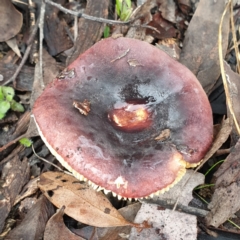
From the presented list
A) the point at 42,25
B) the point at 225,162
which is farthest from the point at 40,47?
the point at 225,162

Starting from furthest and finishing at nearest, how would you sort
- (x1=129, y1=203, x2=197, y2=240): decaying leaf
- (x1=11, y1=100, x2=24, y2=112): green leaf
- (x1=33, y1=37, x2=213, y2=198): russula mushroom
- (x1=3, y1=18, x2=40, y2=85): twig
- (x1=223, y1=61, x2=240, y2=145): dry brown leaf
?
(x1=3, y1=18, x2=40, y2=85): twig
(x1=11, y1=100, x2=24, y2=112): green leaf
(x1=223, y1=61, x2=240, y2=145): dry brown leaf
(x1=129, y1=203, x2=197, y2=240): decaying leaf
(x1=33, y1=37, x2=213, y2=198): russula mushroom

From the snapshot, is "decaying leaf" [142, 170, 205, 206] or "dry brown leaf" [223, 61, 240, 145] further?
"dry brown leaf" [223, 61, 240, 145]

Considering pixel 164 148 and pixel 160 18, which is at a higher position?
pixel 160 18

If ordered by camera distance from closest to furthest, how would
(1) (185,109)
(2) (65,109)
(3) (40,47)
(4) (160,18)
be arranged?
1. (2) (65,109)
2. (1) (185,109)
3. (3) (40,47)
4. (4) (160,18)

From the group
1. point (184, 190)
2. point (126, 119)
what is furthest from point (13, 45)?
point (184, 190)

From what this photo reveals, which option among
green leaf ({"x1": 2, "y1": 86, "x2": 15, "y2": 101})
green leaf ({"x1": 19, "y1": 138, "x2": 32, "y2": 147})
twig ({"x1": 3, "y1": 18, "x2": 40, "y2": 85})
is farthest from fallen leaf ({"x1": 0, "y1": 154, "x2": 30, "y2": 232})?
twig ({"x1": 3, "y1": 18, "x2": 40, "y2": 85})

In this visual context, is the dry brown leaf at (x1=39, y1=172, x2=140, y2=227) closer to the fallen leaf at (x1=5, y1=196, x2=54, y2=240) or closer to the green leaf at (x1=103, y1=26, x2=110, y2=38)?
the fallen leaf at (x1=5, y1=196, x2=54, y2=240)

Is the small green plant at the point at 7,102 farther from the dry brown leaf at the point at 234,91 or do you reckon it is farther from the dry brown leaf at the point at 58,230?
the dry brown leaf at the point at 234,91

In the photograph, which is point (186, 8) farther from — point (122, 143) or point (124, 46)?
point (122, 143)
